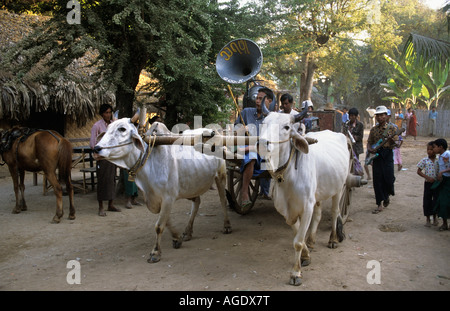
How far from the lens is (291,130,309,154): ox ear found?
145 inches

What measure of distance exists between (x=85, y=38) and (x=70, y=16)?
67 centimetres

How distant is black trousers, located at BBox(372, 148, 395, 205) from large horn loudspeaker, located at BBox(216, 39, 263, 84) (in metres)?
3.09

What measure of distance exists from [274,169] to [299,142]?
1.29 feet

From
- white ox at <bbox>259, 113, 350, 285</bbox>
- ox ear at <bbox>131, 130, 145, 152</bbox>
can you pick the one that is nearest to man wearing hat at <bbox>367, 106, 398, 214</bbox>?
white ox at <bbox>259, 113, 350, 285</bbox>

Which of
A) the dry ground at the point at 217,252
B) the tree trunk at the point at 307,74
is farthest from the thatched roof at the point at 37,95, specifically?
the tree trunk at the point at 307,74

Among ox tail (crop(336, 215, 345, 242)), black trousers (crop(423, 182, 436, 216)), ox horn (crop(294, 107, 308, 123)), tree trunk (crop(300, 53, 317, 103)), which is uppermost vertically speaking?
tree trunk (crop(300, 53, 317, 103))

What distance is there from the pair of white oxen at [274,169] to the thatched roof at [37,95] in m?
5.80

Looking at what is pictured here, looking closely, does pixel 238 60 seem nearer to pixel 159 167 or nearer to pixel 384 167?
pixel 159 167

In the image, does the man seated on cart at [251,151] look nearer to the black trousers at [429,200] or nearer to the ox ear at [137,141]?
the ox ear at [137,141]

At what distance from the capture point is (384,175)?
6809 mm

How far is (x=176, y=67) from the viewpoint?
6848mm

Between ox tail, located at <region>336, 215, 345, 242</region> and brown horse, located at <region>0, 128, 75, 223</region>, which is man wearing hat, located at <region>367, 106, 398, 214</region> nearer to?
ox tail, located at <region>336, 215, 345, 242</region>

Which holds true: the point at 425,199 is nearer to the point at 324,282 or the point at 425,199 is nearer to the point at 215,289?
the point at 324,282

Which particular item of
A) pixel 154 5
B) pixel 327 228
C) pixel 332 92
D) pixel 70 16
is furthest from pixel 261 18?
pixel 332 92
